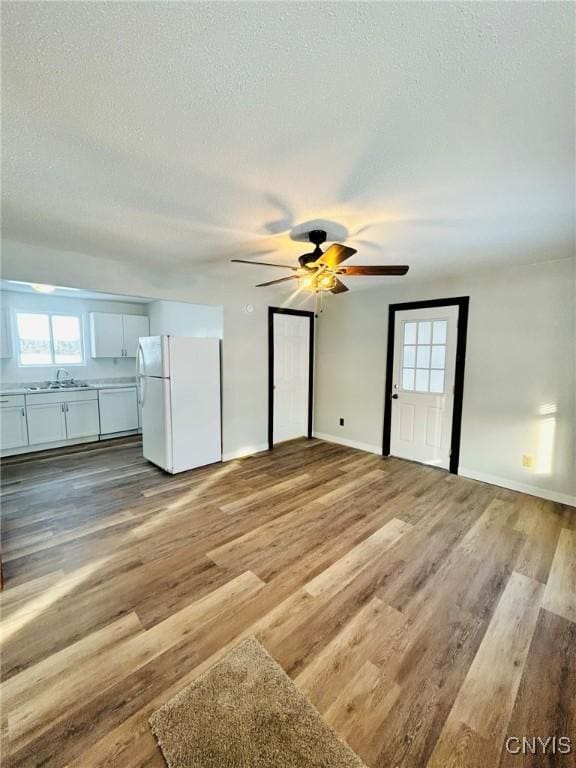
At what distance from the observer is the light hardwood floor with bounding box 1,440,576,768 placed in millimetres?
1263

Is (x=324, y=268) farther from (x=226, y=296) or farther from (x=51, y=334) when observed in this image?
(x=51, y=334)

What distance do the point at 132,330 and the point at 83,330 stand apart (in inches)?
30.1

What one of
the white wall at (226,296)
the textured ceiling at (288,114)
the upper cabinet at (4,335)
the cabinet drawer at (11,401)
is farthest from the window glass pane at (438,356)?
the upper cabinet at (4,335)

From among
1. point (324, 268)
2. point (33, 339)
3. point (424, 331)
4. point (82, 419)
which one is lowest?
point (82, 419)

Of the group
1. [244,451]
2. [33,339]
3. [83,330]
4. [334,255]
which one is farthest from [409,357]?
[33,339]

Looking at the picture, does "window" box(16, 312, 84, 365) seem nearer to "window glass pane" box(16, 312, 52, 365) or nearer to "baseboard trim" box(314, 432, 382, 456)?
"window glass pane" box(16, 312, 52, 365)

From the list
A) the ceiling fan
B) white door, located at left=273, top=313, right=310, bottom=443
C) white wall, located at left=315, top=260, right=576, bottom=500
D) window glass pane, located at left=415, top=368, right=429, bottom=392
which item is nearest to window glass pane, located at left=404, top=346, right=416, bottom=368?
window glass pane, located at left=415, top=368, right=429, bottom=392

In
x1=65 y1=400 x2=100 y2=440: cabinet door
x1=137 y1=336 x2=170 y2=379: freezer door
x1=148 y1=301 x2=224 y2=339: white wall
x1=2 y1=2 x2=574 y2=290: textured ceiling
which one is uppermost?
x1=2 y1=2 x2=574 y2=290: textured ceiling

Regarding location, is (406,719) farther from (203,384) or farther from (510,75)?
(203,384)

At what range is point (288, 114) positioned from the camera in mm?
1233

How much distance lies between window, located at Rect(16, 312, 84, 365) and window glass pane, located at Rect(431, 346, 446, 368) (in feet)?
18.5

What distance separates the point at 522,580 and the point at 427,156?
2643 millimetres

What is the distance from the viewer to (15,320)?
4.73 m

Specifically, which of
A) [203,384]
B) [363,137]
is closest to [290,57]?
[363,137]
